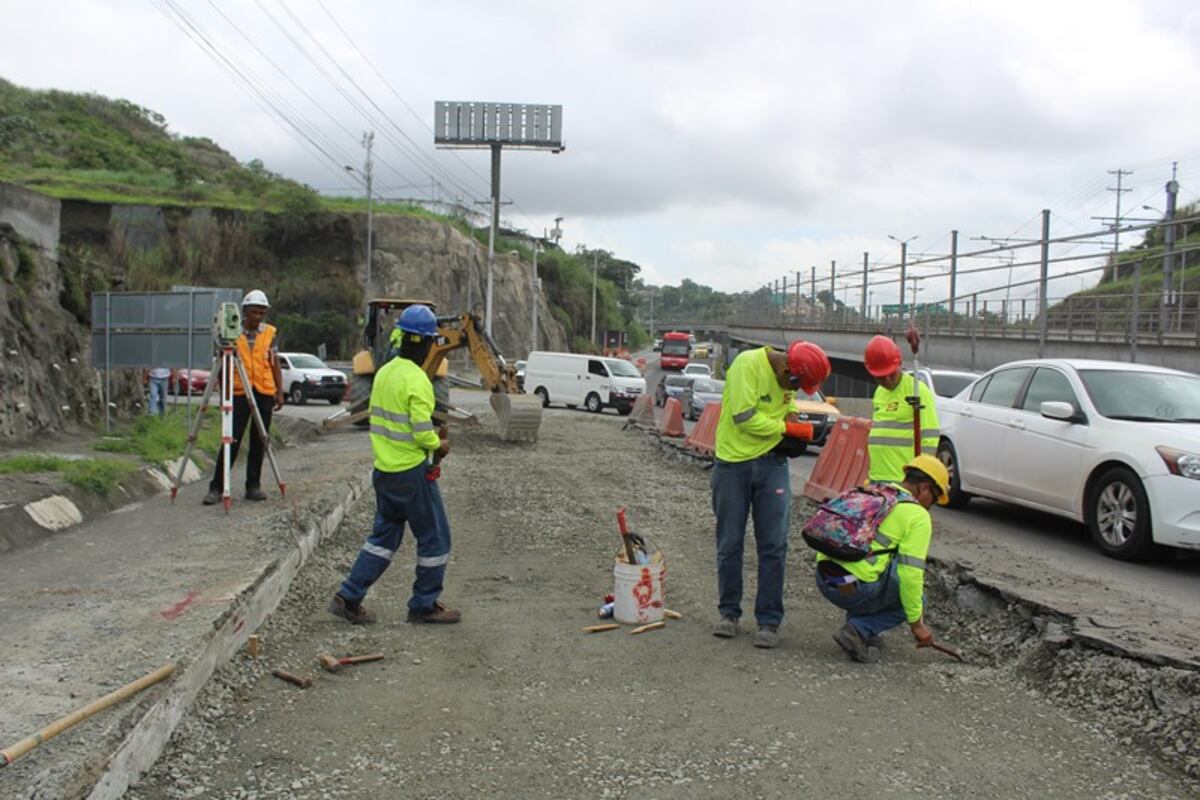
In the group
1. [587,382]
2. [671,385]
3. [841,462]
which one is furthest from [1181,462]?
[671,385]

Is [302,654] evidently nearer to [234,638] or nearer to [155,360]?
[234,638]

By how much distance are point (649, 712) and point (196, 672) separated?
2073mm

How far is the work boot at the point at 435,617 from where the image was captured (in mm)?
6297

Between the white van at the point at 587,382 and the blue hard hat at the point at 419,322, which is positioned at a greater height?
the blue hard hat at the point at 419,322

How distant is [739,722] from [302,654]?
248 cm

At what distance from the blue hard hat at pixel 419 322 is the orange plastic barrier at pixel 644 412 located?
18493 millimetres

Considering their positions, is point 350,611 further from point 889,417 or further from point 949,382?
point 949,382

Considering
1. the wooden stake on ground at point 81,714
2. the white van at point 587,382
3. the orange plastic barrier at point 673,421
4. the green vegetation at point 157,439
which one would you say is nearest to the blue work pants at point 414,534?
the wooden stake on ground at point 81,714

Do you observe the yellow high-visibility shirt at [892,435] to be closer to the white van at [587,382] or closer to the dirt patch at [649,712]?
the dirt patch at [649,712]

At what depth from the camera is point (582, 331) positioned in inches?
3875

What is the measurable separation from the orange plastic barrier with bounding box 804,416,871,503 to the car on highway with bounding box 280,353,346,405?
75.4ft

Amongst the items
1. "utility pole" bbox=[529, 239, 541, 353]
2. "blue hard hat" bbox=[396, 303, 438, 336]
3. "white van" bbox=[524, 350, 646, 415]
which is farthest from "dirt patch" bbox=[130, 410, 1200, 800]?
"utility pole" bbox=[529, 239, 541, 353]

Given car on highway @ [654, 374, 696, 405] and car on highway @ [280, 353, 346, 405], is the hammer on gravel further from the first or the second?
car on highway @ [654, 374, 696, 405]

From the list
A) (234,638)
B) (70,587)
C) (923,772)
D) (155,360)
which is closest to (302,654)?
(234,638)
